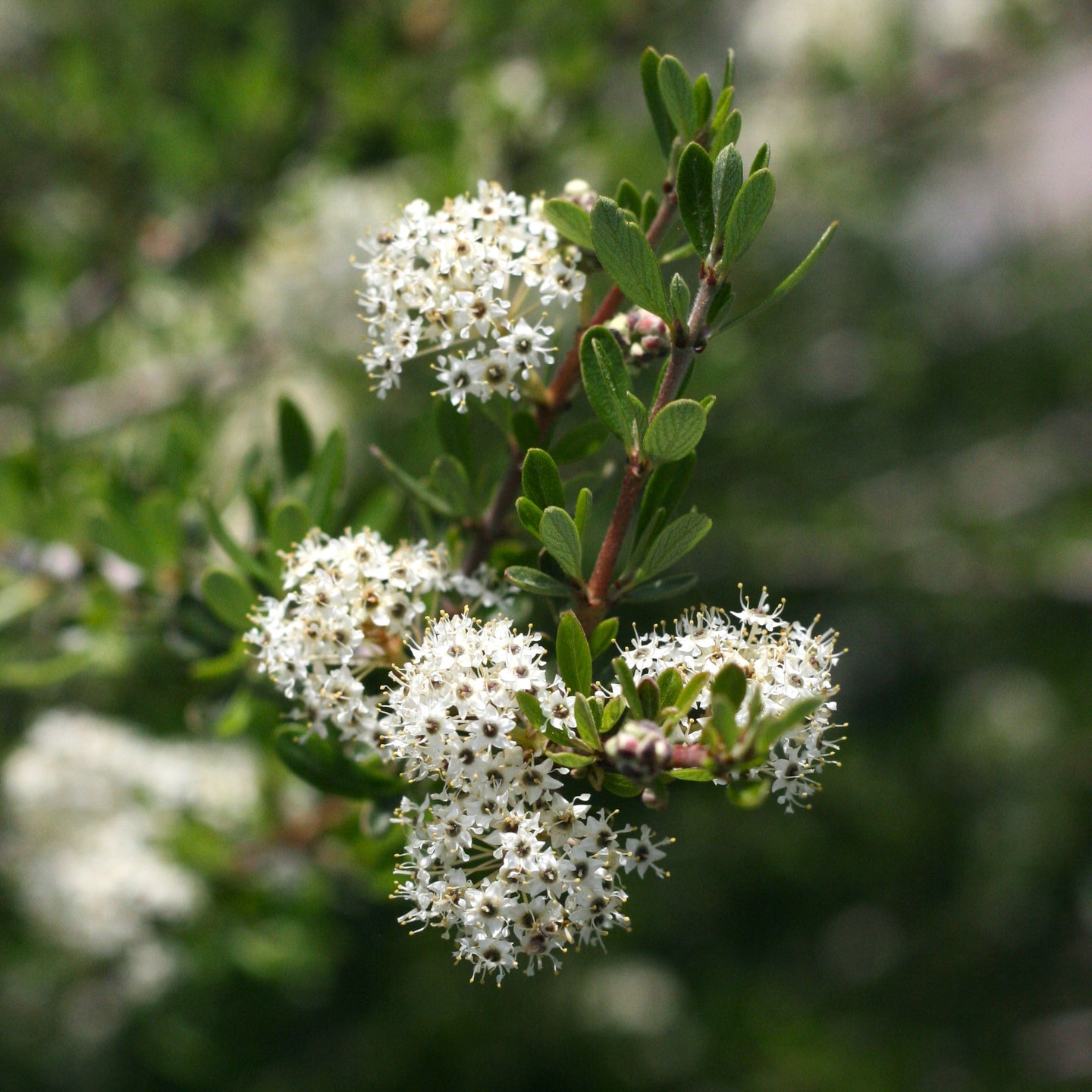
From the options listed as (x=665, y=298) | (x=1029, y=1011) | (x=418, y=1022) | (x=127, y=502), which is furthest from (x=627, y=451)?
(x=1029, y=1011)

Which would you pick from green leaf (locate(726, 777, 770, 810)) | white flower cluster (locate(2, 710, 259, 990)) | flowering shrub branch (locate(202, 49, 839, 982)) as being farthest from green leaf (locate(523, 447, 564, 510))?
white flower cluster (locate(2, 710, 259, 990))

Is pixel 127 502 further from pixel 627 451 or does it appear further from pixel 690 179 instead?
pixel 690 179

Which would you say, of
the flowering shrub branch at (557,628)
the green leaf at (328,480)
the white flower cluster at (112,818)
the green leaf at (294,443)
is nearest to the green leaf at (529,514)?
the flowering shrub branch at (557,628)

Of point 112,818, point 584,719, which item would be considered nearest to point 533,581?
point 584,719

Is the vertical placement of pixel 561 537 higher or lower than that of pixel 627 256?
lower

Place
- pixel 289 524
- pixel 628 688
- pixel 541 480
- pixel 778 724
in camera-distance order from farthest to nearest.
→ pixel 289 524 < pixel 541 480 < pixel 628 688 < pixel 778 724

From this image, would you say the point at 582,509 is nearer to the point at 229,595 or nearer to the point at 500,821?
the point at 500,821
